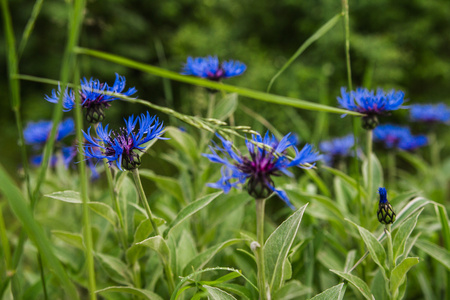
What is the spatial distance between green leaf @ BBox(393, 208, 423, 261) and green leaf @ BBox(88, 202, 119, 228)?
0.53m

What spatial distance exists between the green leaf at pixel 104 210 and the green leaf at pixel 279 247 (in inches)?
11.8

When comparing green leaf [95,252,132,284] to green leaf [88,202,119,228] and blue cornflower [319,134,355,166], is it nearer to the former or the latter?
green leaf [88,202,119,228]

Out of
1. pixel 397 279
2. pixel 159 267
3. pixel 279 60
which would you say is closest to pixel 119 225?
pixel 159 267

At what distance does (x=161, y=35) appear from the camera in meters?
5.89

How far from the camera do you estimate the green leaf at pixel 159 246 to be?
2.22ft

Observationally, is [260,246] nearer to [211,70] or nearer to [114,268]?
[114,268]

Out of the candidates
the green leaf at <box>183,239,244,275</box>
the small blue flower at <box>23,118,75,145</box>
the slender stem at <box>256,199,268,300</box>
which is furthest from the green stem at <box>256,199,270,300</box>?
the small blue flower at <box>23,118,75,145</box>

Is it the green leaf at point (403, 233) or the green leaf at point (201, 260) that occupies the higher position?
the green leaf at point (403, 233)

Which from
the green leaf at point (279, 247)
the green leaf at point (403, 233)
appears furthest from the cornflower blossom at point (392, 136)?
the green leaf at point (279, 247)

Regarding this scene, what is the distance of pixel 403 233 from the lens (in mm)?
777

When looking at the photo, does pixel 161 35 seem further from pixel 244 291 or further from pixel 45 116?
pixel 244 291

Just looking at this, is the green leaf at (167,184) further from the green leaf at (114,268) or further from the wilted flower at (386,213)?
the wilted flower at (386,213)

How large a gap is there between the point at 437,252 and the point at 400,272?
0.73 feet

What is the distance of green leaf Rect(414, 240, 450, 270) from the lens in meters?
0.87
